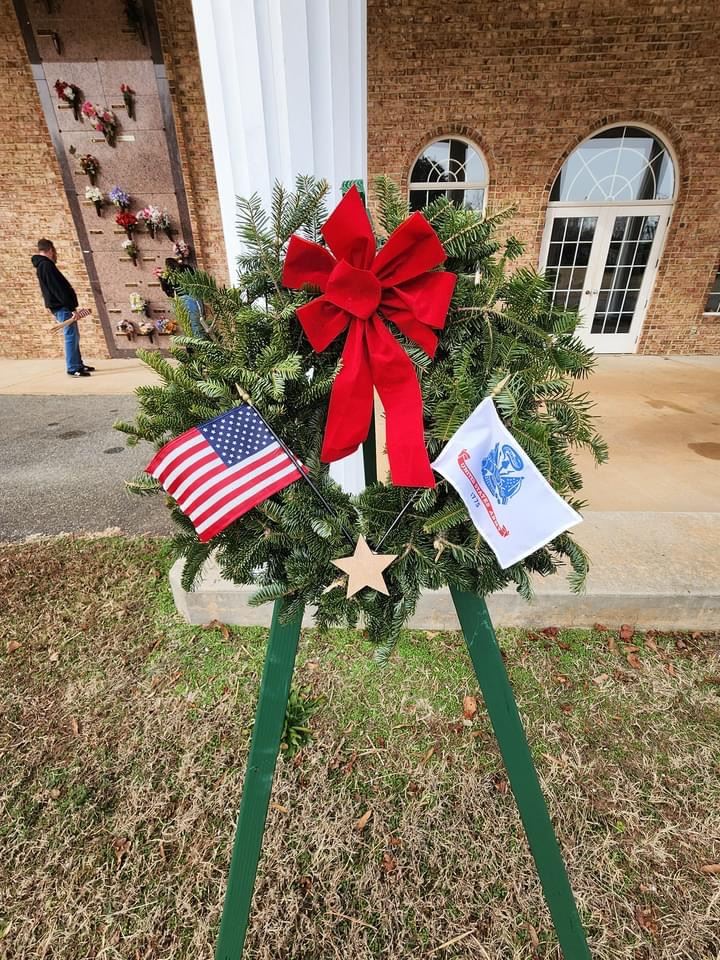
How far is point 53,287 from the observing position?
6062 millimetres

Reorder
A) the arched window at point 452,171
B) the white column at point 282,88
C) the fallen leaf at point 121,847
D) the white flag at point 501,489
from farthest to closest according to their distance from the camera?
the arched window at point 452,171
the fallen leaf at point 121,847
the white column at point 282,88
the white flag at point 501,489

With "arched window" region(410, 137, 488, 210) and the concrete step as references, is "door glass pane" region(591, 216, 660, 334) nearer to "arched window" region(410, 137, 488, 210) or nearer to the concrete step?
"arched window" region(410, 137, 488, 210)

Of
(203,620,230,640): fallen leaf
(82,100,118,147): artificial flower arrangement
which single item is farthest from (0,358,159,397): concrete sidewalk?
(203,620,230,640): fallen leaf

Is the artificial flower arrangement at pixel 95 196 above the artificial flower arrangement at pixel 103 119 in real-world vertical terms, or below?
below

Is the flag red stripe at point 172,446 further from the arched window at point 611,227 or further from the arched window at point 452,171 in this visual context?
the arched window at point 452,171

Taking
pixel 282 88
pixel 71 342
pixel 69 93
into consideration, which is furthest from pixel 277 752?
pixel 69 93

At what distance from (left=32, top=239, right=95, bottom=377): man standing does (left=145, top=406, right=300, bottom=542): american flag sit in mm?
6218

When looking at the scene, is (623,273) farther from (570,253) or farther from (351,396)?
(351,396)

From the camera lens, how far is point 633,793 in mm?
1610

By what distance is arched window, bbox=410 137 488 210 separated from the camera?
6.46 meters

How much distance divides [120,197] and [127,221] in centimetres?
31

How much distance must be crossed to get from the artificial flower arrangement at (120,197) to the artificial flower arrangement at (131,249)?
0.42m

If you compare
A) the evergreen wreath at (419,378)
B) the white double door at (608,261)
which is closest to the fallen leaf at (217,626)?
the evergreen wreath at (419,378)

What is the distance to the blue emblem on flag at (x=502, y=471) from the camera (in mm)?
739
